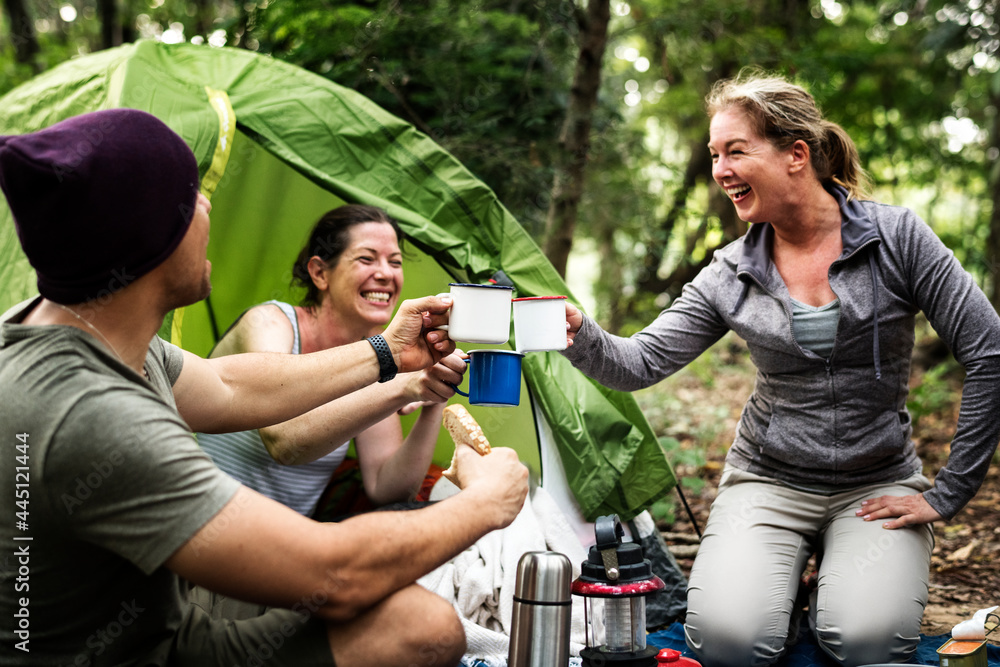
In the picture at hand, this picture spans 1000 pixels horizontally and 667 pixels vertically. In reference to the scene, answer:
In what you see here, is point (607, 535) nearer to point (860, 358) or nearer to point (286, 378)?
point (286, 378)

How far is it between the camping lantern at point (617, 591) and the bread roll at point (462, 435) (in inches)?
11.6

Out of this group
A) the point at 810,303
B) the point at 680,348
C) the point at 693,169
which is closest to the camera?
the point at 810,303

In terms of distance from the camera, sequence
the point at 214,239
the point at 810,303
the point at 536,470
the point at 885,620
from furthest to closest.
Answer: the point at 214,239 → the point at 536,470 → the point at 810,303 → the point at 885,620

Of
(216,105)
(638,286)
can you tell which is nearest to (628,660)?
(216,105)

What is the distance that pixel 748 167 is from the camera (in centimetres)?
234

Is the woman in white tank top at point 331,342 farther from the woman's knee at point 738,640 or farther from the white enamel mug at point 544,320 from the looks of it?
the woman's knee at point 738,640

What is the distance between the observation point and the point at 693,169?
7.05 m

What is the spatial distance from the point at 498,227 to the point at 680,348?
78cm

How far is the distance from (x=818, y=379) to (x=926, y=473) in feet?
7.51

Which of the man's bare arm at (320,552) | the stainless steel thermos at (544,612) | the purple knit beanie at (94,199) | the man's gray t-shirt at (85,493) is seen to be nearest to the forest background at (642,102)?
the stainless steel thermos at (544,612)

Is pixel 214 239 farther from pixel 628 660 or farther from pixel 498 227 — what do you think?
pixel 628 660

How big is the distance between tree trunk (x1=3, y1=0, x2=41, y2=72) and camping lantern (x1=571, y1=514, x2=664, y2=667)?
652cm

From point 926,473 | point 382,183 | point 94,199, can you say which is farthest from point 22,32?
point 926,473

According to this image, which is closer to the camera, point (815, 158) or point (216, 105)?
point (815, 158)
